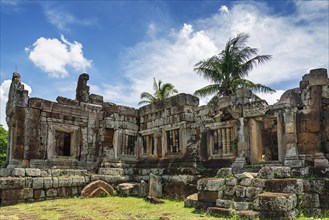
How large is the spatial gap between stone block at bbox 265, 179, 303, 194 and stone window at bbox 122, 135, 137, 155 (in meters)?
9.87

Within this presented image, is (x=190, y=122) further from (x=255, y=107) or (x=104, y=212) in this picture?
(x=104, y=212)

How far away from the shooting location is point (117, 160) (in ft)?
55.0

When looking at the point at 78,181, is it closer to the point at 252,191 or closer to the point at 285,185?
the point at 252,191

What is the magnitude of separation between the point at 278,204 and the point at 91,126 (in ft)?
36.3

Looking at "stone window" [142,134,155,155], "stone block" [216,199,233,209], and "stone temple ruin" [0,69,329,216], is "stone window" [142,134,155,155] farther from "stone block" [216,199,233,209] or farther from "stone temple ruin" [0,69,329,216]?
"stone block" [216,199,233,209]

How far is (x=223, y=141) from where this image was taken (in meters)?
13.5

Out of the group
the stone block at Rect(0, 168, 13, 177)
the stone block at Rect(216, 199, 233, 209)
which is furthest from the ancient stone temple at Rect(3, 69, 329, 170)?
the stone block at Rect(216, 199, 233, 209)

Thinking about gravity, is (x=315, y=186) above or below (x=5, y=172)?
below

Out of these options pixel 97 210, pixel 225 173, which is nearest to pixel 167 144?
pixel 225 173

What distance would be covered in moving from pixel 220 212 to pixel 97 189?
7047 millimetres

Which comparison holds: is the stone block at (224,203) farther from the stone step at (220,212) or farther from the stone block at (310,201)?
the stone block at (310,201)

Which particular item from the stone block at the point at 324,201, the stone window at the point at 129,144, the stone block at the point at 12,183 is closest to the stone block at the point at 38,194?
the stone block at the point at 12,183

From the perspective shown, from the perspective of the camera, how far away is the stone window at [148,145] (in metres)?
17.2

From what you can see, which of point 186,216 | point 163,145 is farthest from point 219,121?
point 186,216
